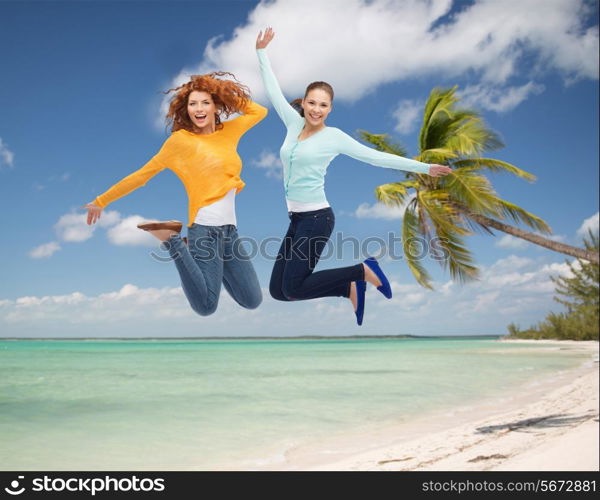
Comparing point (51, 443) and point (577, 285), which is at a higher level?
point (577, 285)

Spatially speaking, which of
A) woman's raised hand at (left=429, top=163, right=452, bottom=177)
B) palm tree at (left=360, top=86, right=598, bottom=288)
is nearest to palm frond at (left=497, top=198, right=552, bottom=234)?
palm tree at (left=360, top=86, right=598, bottom=288)

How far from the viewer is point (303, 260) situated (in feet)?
9.88

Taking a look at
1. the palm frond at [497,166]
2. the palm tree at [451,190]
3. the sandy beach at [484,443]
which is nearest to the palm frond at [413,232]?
the palm tree at [451,190]

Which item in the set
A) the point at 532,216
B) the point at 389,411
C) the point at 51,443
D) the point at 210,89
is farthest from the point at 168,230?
the point at 389,411

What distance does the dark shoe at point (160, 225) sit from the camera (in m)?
2.64

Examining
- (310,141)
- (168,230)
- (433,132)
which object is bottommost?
(168,230)

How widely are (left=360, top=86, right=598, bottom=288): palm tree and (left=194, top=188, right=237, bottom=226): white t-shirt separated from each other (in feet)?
8.20

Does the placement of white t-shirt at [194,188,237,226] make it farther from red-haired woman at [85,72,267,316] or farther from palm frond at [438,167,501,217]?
palm frond at [438,167,501,217]

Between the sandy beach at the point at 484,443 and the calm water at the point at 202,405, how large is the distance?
87.2 inches

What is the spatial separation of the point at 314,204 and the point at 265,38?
1.17m

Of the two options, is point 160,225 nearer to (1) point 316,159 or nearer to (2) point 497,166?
(1) point 316,159

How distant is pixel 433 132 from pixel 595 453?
44.8ft
